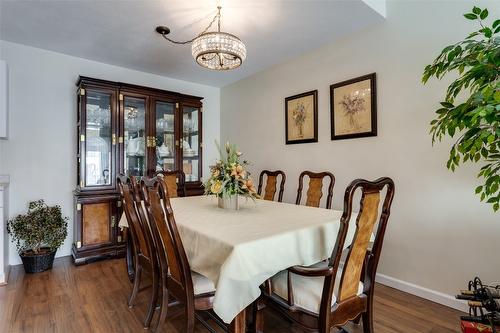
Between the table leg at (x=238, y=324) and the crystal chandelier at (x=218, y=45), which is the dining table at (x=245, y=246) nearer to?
the table leg at (x=238, y=324)

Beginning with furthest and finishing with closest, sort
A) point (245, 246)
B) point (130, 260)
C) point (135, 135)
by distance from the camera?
point (135, 135) → point (130, 260) → point (245, 246)

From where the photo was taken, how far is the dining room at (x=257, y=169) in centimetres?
137

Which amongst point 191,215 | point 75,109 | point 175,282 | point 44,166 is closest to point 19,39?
point 75,109

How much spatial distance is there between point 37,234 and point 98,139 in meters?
1.19

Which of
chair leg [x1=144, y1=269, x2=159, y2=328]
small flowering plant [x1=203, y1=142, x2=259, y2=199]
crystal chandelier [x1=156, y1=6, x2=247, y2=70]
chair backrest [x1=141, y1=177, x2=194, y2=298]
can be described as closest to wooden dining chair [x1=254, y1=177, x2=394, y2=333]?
chair backrest [x1=141, y1=177, x2=194, y2=298]

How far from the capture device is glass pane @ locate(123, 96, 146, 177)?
11.4 ft

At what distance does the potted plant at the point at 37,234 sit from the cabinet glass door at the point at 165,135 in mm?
1258

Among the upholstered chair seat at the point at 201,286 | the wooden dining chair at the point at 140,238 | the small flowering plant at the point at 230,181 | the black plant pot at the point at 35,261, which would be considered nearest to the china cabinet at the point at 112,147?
the black plant pot at the point at 35,261

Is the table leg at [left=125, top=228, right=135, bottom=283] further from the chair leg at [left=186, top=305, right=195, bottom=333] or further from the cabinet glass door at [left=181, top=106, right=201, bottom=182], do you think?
the cabinet glass door at [left=181, top=106, right=201, bottom=182]

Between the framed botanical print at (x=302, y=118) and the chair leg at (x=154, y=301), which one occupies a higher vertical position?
the framed botanical print at (x=302, y=118)

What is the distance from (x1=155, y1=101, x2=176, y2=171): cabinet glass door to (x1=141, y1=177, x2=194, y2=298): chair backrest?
2230 millimetres

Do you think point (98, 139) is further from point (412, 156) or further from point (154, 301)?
point (412, 156)

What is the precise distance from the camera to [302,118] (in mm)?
3355

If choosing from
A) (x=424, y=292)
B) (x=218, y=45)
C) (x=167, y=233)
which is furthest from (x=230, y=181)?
(x=424, y=292)
